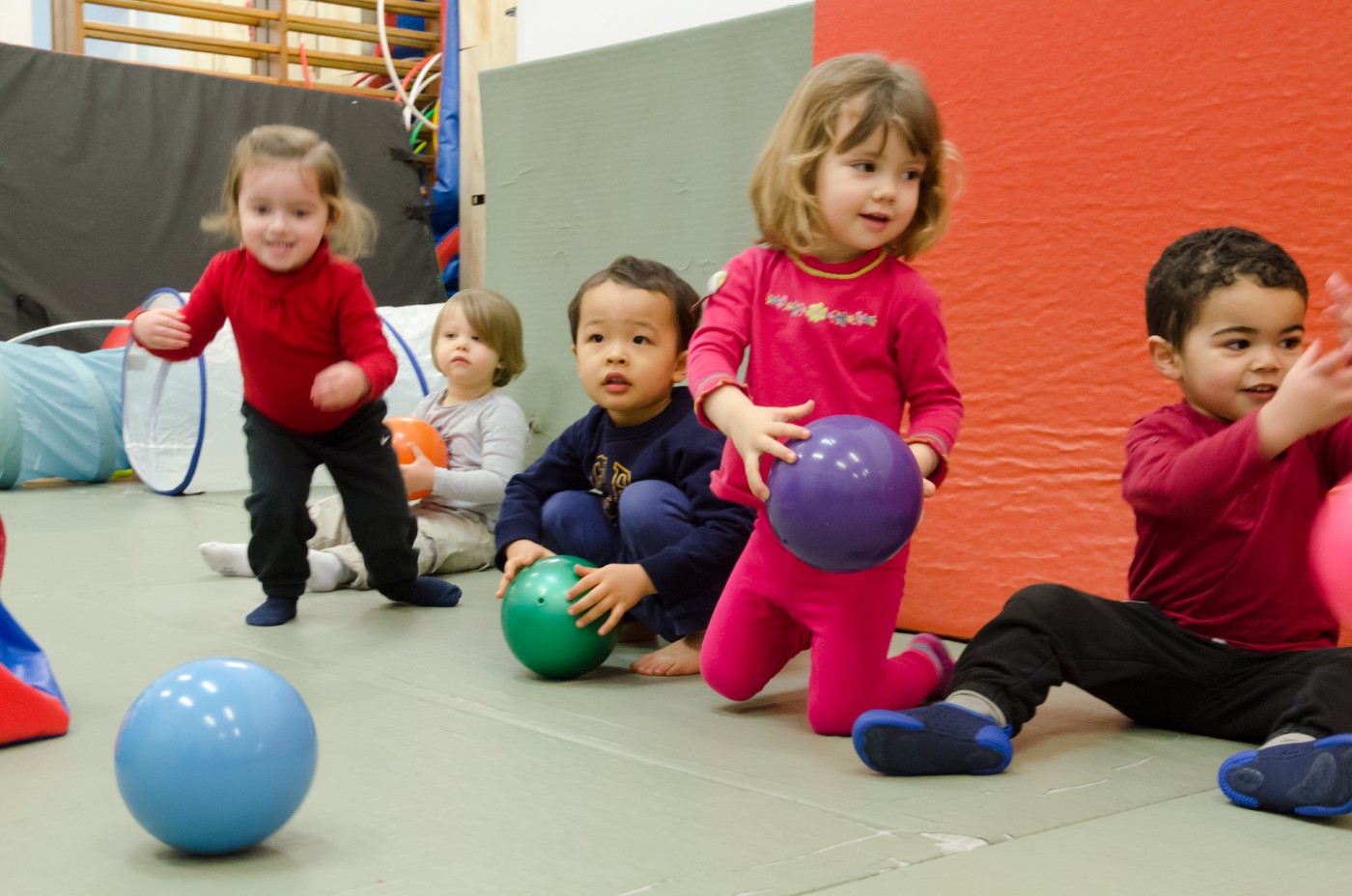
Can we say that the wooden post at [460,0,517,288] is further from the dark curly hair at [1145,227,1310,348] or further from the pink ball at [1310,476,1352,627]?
the pink ball at [1310,476,1352,627]

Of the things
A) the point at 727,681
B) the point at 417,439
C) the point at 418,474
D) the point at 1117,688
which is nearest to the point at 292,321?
the point at 418,474

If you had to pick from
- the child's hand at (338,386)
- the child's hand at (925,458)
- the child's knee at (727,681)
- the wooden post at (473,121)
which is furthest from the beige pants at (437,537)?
the wooden post at (473,121)

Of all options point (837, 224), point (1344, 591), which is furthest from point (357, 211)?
point (1344, 591)

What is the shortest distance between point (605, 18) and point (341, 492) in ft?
6.75

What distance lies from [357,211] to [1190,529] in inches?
74.6

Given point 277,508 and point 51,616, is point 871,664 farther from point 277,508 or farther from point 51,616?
point 51,616

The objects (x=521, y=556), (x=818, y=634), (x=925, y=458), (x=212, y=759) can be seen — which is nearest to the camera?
(x=212, y=759)

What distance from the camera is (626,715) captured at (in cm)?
205

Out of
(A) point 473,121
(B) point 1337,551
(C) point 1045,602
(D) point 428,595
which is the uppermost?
(A) point 473,121

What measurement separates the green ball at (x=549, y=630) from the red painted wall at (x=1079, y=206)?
32.1 inches

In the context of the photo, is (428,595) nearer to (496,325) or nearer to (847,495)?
(496,325)

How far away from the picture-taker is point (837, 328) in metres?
1.98

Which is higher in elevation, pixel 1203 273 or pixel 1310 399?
pixel 1203 273

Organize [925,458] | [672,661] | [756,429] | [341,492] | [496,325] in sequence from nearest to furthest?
[756,429]
[925,458]
[672,661]
[341,492]
[496,325]
